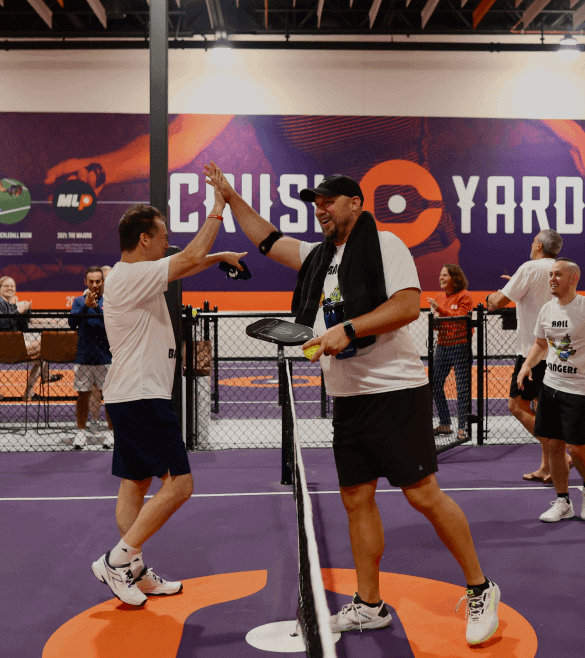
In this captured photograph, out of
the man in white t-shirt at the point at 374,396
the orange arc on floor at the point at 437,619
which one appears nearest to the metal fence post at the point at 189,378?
the orange arc on floor at the point at 437,619

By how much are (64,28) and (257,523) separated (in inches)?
569

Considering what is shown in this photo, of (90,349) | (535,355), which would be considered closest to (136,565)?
(535,355)

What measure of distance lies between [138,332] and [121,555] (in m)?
1.05

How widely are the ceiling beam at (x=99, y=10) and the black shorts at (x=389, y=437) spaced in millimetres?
13182

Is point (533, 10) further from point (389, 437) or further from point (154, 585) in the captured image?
point (154, 585)

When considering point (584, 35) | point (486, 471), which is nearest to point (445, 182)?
point (584, 35)

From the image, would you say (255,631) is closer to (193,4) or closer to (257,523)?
(257,523)

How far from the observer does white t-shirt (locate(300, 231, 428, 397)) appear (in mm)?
2707

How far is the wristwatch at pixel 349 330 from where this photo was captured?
2.46m

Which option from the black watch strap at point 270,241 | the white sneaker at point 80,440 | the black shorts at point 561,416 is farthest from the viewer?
the white sneaker at point 80,440

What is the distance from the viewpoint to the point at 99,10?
1374 centimetres

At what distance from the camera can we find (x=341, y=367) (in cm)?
283

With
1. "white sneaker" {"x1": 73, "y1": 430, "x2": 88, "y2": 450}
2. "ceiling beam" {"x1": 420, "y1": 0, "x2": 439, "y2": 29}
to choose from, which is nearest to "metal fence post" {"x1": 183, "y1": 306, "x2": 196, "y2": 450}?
"white sneaker" {"x1": 73, "y1": 430, "x2": 88, "y2": 450}

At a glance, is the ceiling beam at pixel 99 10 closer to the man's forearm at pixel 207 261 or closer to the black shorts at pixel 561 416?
the man's forearm at pixel 207 261
